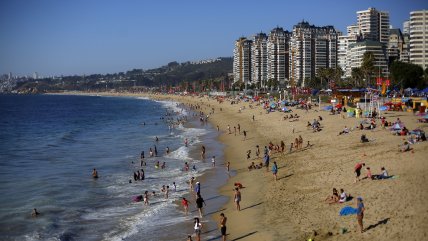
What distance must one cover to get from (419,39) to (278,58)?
5191cm

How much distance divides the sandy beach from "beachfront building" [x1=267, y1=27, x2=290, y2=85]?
11081cm

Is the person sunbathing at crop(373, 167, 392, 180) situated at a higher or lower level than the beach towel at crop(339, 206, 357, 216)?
higher

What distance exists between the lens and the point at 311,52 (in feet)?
429

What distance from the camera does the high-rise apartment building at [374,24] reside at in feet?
449

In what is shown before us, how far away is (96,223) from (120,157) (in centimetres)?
1646

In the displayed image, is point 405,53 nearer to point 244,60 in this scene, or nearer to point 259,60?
point 259,60

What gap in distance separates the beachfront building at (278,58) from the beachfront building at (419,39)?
47.3 m

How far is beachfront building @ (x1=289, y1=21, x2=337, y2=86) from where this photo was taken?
13012 cm

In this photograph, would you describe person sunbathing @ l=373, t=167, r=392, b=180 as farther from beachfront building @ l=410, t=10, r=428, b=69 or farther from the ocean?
beachfront building @ l=410, t=10, r=428, b=69

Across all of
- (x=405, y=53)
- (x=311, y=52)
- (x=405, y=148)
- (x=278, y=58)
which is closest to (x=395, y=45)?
(x=405, y=53)

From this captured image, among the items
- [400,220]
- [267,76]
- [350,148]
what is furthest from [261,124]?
[267,76]

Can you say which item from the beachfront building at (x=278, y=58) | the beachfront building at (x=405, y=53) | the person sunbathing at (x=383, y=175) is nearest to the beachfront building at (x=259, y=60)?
the beachfront building at (x=278, y=58)

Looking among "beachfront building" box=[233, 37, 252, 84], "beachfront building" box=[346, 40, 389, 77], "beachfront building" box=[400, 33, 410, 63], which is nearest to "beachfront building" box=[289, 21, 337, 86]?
"beachfront building" box=[400, 33, 410, 63]

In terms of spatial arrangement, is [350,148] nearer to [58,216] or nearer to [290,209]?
[290,209]
